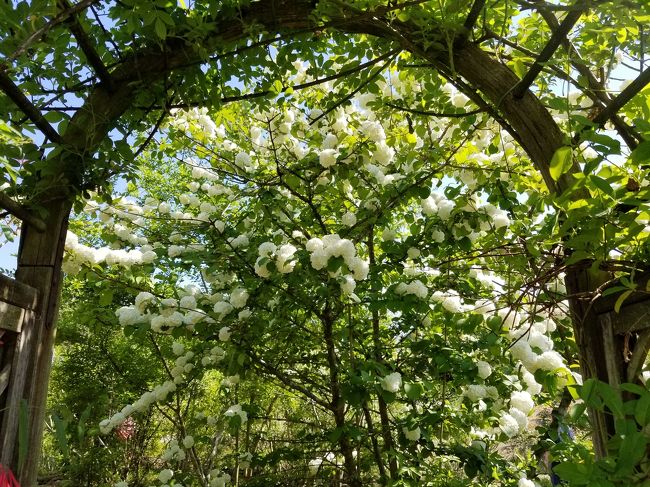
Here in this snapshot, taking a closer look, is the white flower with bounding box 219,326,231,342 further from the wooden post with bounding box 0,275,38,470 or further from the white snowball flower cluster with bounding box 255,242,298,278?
the wooden post with bounding box 0,275,38,470

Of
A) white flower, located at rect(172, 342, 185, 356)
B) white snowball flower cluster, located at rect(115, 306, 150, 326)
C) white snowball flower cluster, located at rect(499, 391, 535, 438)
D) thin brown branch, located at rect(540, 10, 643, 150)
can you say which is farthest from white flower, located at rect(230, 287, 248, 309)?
thin brown branch, located at rect(540, 10, 643, 150)

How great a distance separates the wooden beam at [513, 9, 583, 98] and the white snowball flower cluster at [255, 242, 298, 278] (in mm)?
1110

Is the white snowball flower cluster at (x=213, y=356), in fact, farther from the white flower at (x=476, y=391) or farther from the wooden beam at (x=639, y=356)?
the wooden beam at (x=639, y=356)

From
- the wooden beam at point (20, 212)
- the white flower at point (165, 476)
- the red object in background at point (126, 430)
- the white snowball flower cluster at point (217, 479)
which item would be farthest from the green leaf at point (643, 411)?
the red object in background at point (126, 430)

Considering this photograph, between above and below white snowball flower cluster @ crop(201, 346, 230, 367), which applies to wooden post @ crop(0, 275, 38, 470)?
below

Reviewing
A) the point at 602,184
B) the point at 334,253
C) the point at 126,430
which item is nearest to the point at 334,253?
the point at 334,253

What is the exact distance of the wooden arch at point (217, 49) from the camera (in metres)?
1.18

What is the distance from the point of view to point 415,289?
7.13 ft

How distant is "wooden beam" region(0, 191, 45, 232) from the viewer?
4.11 feet

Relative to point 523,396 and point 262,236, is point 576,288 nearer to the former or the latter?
point 523,396

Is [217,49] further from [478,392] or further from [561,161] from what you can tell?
[478,392]

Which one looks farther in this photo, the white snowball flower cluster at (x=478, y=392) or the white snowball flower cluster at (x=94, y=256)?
the white snowball flower cluster at (x=478, y=392)

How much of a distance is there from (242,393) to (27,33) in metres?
3.89

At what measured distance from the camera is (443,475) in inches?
94.2
